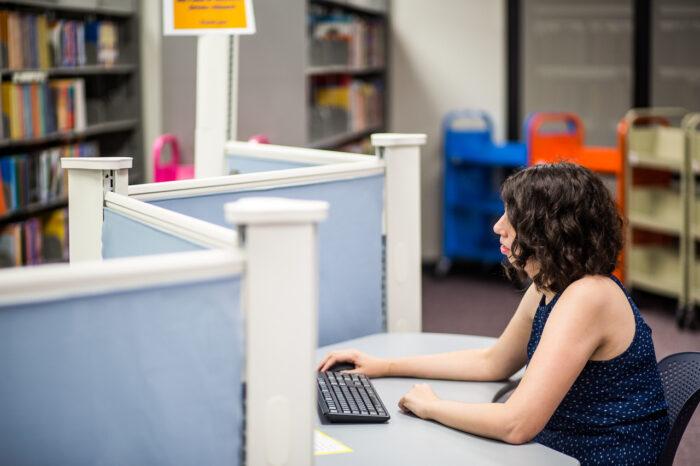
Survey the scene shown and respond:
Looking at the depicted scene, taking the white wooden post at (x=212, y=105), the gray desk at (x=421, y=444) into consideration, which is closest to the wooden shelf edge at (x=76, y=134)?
the white wooden post at (x=212, y=105)

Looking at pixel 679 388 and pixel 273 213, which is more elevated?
pixel 273 213

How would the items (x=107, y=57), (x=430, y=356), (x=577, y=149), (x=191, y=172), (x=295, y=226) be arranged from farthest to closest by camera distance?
1. (x=577, y=149)
2. (x=107, y=57)
3. (x=191, y=172)
4. (x=430, y=356)
5. (x=295, y=226)

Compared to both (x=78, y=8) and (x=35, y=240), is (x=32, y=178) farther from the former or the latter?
(x=78, y=8)

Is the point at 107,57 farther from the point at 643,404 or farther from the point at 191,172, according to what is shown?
the point at 643,404

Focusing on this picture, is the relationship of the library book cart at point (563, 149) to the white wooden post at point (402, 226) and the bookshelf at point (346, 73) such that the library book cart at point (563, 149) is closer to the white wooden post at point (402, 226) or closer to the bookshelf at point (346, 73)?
the bookshelf at point (346, 73)

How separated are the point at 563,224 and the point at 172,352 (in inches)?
30.3

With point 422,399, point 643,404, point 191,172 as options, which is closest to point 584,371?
point 643,404

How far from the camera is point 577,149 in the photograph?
4.93 m

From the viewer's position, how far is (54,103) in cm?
386

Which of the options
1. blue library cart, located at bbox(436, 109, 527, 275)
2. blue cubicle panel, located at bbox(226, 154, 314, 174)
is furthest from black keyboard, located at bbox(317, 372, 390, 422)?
blue library cart, located at bbox(436, 109, 527, 275)

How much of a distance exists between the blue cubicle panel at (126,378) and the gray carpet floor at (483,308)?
121 inches

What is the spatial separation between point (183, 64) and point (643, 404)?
277cm

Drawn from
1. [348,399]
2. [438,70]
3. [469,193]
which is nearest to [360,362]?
[348,399]

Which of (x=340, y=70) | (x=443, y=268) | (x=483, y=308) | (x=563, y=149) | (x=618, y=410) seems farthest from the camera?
(x=443, y=268)
